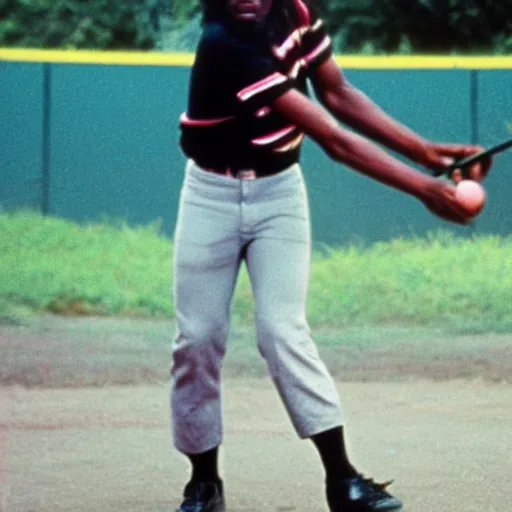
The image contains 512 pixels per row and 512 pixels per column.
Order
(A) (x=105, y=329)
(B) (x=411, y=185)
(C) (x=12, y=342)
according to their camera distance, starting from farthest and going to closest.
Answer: (A) (x=105, y=329) → (C) (x=12, y=342) → (B) (x=411, y=185)

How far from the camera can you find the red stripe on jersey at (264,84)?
3982 mm

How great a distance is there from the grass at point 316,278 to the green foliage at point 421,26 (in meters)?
3.23

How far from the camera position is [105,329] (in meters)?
9.98

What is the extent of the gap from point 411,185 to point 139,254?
9715 millimetres

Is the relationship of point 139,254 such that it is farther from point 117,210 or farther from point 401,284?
point 401,284

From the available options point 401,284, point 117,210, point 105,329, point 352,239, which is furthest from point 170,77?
point 105,329

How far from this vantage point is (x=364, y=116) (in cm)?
435

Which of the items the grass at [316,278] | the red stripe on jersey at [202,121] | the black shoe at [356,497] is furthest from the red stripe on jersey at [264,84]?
the grass at [316,278]

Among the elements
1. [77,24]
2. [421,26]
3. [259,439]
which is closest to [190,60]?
[77,24]

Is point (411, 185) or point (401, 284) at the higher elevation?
point (411, 185)

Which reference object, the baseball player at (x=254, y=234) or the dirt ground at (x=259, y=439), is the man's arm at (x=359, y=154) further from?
the dirt ground at (x=259, y=439)

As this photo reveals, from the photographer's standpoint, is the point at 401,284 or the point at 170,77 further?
the point at 170,77

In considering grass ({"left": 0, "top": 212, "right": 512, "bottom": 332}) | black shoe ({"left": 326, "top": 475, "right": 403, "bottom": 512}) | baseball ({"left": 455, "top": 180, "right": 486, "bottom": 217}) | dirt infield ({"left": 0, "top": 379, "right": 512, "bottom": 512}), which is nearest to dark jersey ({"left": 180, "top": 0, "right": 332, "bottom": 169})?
baseball ({"left": 455, "top": 180, "right": 486, "bottom": 217})

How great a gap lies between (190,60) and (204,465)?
31.9ft
